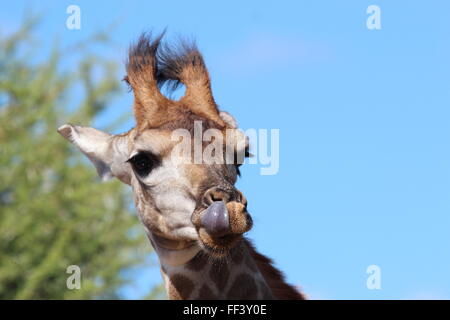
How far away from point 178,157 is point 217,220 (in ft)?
3.71

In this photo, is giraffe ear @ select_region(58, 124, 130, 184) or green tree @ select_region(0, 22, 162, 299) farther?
green tree @ select_region(0, 22, 162, 299)

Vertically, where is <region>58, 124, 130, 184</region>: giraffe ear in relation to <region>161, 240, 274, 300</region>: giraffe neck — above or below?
above

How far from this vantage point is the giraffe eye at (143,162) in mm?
9047

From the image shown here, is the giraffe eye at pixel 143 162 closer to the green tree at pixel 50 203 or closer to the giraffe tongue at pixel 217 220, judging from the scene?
the giraffe tongue at pixel 217 220

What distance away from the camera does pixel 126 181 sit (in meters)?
9.79

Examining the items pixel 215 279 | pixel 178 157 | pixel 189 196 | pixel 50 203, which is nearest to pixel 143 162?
pixel 178 157

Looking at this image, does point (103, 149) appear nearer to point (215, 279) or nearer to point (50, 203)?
point (215, 279)

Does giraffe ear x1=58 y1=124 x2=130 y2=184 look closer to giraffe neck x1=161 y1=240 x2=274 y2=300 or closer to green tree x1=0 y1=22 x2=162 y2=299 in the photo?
giraffe neck x1=161 y1=240 x2=274 y2=300

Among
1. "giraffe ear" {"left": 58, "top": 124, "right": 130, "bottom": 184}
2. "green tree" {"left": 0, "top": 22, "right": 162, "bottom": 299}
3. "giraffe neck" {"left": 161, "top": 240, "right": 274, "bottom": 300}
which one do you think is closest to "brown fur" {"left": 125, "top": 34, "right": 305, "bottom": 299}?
"giraffe neck" {"left": 161, "top": 240, "right": 274, "bottom": 300}

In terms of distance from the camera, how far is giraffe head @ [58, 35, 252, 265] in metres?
8.21

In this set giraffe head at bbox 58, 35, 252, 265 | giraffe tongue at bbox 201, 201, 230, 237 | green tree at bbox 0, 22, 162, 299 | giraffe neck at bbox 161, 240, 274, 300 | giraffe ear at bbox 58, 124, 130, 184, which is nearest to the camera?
giraffe tongue at bbox 201, 201, 230, 237

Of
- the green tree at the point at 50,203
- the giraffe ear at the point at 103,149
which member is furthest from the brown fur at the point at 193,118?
the green tree at the point at 50,203

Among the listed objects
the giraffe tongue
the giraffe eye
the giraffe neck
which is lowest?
the giraffe neck

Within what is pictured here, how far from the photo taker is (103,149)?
32.3 feet
